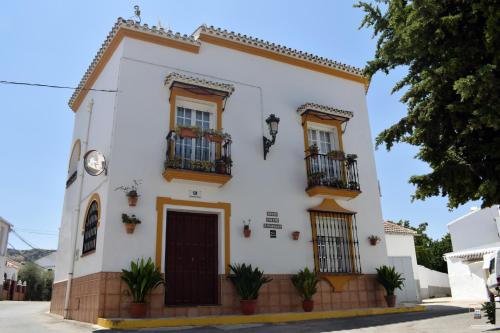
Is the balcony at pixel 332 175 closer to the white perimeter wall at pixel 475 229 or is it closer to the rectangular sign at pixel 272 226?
the rectangular sign at pixel 272 226

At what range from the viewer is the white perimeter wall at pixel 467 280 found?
739 inches

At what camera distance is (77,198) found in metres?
11.5

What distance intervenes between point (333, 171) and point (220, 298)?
16.0 ft

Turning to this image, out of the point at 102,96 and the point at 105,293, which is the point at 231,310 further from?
the point at 102,96

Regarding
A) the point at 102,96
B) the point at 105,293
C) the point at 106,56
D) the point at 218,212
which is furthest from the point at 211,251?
the point at 106,56

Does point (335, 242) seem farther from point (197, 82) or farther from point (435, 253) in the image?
point (435, 253)

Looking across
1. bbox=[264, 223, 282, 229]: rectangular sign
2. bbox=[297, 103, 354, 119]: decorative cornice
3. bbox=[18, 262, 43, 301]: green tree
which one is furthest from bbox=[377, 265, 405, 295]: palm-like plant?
bbox=[18, 262, 43, 301]: green tree

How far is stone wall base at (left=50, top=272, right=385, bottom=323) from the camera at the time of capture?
8513 mm

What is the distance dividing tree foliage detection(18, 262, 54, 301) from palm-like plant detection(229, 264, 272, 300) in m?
31.2

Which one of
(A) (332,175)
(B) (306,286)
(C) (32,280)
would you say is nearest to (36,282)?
(C) (32,280)

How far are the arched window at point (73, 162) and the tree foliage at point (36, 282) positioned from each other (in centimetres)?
2605

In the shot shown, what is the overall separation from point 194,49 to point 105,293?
251 inches

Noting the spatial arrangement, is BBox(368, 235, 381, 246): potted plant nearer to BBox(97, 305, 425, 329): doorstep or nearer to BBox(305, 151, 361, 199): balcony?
BBox(305, 151, 361, 199): balcony

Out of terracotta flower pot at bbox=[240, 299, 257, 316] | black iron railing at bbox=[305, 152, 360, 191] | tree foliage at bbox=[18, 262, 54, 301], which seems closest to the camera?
terracotta flower pot at bbox=[240, 299, 257, 316]
